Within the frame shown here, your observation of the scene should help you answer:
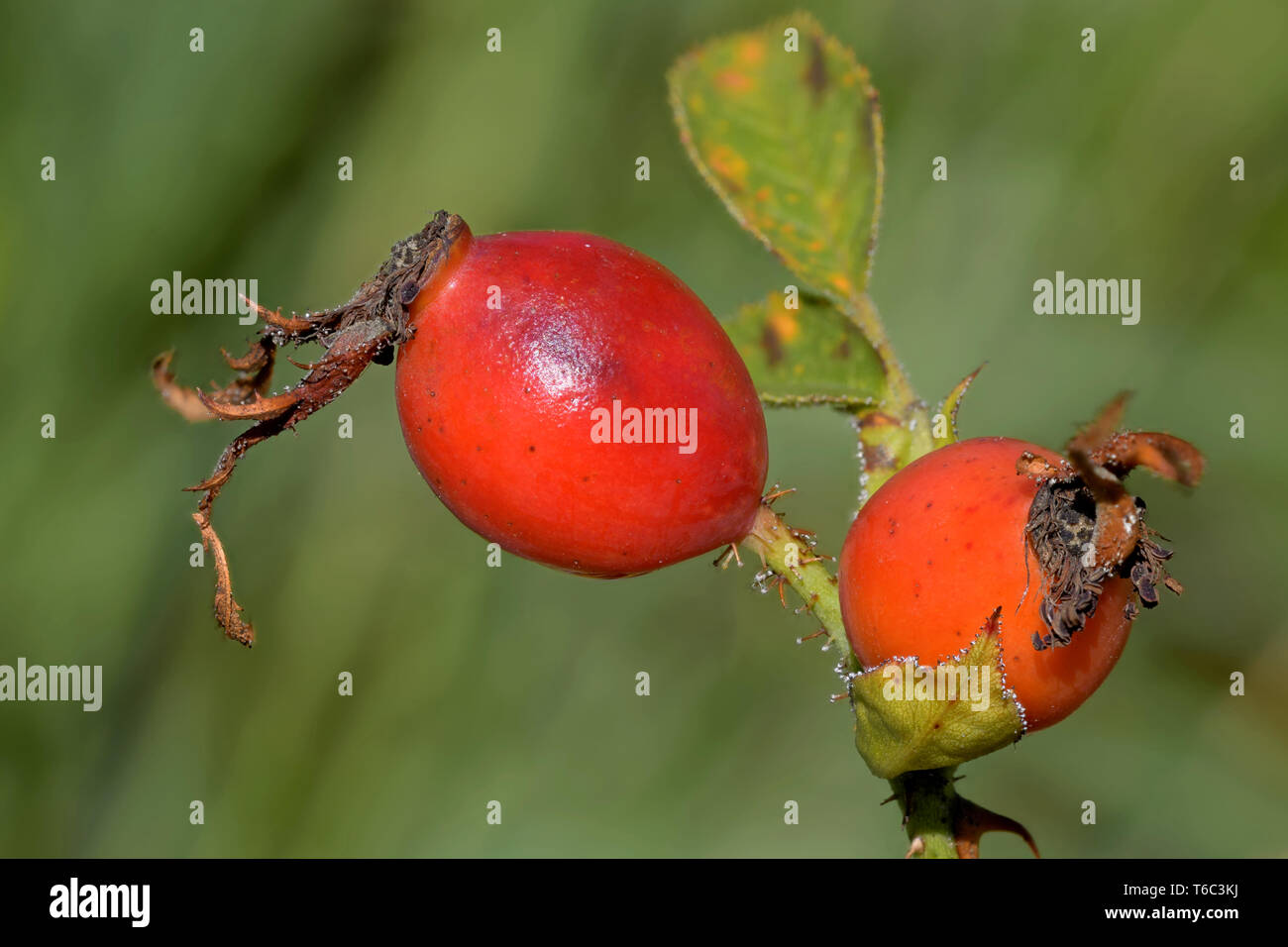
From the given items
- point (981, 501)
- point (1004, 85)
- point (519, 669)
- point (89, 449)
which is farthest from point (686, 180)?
point (981, 501)

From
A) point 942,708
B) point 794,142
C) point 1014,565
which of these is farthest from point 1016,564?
point 794,142

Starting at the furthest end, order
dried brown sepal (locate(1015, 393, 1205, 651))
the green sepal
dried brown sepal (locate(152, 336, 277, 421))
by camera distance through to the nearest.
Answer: the green sepal, dried brown sepal (locate(152, 336, 277, 421)), dried brown sepal (locate(1015, 393, 1205, 651))

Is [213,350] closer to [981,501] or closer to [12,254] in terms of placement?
[12,254]

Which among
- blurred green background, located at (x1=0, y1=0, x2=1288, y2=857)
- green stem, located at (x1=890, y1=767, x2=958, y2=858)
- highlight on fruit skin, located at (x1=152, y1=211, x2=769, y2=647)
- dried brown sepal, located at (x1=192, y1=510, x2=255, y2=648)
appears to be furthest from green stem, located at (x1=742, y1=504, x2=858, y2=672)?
blurred green background, located at (x1=0, y1=0, x2=1288, y2=857)

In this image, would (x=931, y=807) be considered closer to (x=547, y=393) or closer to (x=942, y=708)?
(x=942, y=708)

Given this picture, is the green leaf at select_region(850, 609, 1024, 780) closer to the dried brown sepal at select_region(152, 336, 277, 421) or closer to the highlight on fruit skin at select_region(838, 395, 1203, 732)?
the highlight on fruit skin at select_region(838, 395, 1203, 732)

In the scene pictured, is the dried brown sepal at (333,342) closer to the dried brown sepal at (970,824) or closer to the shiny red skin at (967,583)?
the shiny red skin at (967,583)

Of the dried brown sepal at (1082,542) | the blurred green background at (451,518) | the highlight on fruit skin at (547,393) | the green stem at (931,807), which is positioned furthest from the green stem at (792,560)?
the blurred green background at (451,518)
